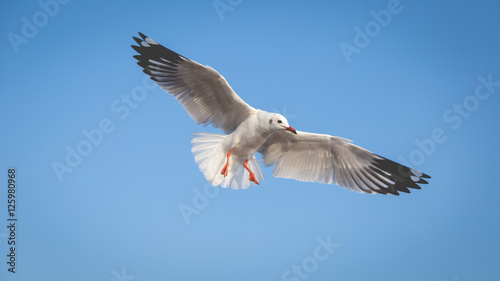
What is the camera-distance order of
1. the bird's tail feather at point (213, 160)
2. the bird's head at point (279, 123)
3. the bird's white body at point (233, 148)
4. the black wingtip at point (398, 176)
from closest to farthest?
the bird's head at point (279, 123)
the bird's white body at point (233, 148)
the bird's tail feather at point (213, 160)
the black wingtip at point (398, 176)

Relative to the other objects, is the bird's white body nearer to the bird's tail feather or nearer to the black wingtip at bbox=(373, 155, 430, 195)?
the bird's tail feather

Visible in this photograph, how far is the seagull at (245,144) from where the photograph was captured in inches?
189

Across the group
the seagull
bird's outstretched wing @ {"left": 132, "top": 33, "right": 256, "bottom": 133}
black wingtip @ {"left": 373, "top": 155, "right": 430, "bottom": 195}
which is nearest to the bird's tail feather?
the seagull

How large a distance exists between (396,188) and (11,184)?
13.7ft

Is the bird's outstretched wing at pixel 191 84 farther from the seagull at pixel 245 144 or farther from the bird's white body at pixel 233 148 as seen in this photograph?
the bird's white body at pixel 233 148

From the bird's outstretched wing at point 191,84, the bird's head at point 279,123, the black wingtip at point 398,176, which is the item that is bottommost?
the black wingtip at point 398,176

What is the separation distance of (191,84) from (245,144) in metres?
0.81

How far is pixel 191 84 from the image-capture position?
4.88m

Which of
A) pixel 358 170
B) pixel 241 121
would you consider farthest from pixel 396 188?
pixel 241 121

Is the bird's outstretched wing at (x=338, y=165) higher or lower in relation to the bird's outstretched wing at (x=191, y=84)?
lower

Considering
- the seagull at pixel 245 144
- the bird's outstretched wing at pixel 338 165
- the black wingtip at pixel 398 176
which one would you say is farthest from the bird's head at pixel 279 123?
the black wingtip at pixel 398 176

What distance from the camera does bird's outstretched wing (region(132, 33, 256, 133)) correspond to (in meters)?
4.78

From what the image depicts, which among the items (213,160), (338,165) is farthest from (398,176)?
(213,160)

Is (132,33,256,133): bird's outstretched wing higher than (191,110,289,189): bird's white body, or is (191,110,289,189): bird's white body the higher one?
(132,33,256,133): bird's outstretched wing
